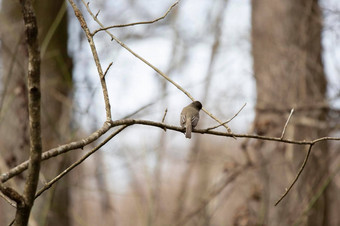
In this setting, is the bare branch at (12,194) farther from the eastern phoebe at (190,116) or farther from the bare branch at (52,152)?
the eastern phoebe at (190,116)

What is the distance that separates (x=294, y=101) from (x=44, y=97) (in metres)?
3.04

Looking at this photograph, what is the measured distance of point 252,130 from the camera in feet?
17.8

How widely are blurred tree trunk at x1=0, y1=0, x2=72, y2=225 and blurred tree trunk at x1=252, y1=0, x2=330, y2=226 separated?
238 centimetres

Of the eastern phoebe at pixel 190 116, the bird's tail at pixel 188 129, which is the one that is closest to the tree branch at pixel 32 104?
the bird's tail at pixel 188 129

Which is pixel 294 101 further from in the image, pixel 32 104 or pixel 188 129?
pixel 32 104

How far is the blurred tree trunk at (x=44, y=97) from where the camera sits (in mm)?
4334

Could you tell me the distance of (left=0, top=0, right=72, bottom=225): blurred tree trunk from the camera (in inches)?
171

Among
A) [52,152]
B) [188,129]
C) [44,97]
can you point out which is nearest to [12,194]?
[52,152]

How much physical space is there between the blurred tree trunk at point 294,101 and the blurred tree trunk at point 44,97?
238 centimetres

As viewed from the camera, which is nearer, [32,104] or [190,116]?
[32,104]

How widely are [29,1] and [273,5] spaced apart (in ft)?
19.3

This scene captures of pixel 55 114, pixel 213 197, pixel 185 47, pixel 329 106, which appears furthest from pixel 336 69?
pixel 185 47

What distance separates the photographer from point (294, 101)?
5.95m

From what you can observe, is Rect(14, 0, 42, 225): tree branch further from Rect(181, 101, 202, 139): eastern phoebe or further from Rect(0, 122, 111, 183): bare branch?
Rect(181, 101, 202, 139): eastern phoebe
